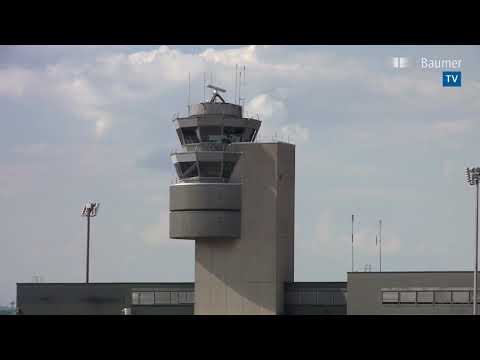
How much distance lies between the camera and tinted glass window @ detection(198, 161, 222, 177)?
9319 cm

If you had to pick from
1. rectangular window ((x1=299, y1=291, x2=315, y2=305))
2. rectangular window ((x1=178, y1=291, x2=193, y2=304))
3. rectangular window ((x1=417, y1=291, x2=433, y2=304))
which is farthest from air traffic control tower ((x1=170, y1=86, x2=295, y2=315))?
rectangular window ((x1=417, y1=291, x2=433, y2=304))

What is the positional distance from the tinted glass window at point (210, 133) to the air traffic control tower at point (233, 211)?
0.02m

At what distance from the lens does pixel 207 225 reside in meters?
91.2

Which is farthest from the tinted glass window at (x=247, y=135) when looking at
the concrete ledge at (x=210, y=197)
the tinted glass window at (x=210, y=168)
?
the concrete ledge at (x=210, y=197)

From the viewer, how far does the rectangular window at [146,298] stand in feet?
328

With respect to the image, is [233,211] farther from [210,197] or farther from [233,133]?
[233,133]

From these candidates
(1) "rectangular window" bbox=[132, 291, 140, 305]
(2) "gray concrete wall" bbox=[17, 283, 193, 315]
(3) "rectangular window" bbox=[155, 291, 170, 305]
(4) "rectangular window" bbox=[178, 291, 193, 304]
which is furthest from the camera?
(1) "rectangular window" bbox=[132, 291, 140, 305]

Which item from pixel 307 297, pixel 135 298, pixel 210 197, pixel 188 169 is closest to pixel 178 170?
pixel 188 169

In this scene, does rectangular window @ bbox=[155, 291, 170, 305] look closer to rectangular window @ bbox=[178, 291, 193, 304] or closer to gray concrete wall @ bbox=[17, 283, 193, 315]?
gray concrete wall @ bbox=[17, 283, 193, 315]

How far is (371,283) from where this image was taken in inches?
3487

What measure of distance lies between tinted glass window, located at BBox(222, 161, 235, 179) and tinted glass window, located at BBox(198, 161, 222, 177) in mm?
468

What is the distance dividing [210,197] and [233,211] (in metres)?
2.43
